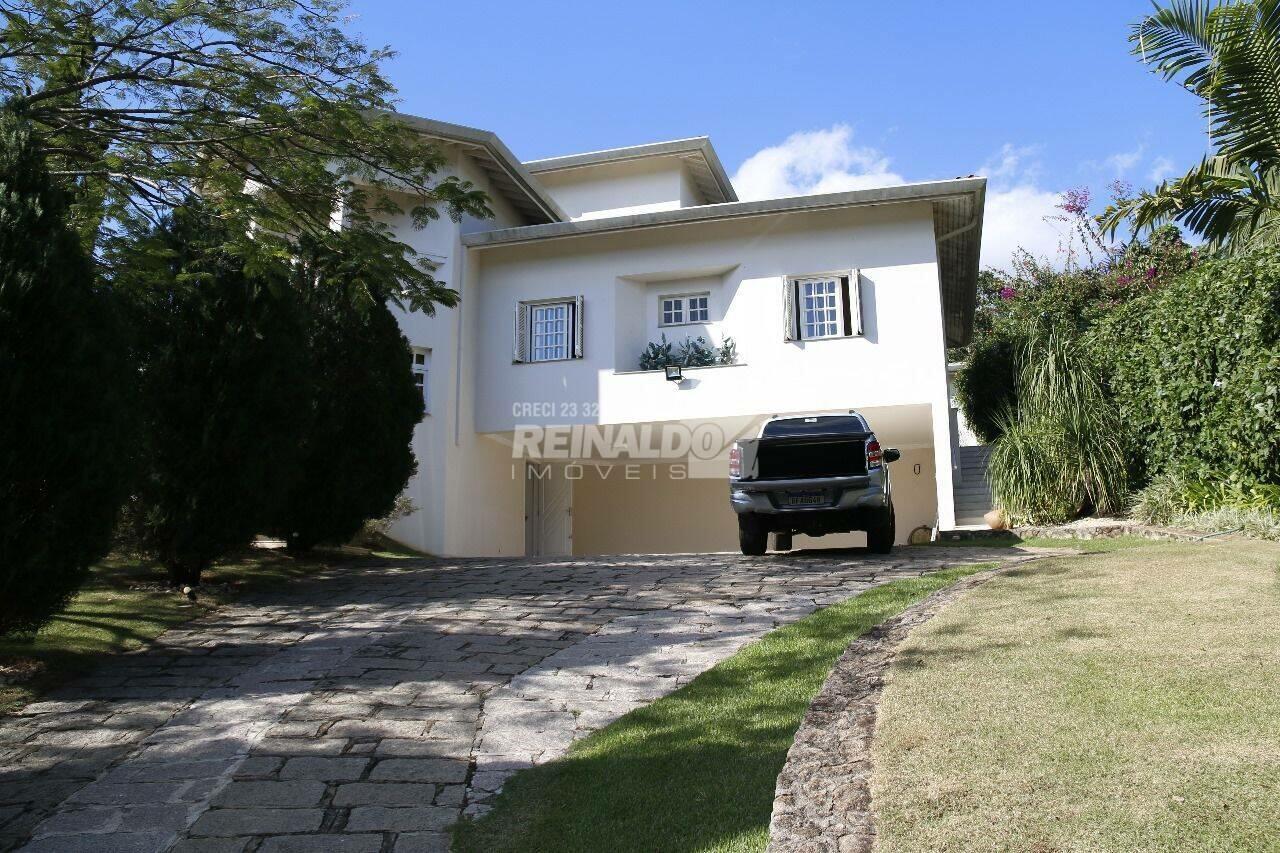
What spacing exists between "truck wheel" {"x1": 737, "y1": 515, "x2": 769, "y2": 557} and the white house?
167 inches

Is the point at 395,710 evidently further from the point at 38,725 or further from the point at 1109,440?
the point at 1109,440

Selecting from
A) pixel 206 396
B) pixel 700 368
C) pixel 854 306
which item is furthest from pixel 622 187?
pixel 206 396

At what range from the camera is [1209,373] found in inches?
459

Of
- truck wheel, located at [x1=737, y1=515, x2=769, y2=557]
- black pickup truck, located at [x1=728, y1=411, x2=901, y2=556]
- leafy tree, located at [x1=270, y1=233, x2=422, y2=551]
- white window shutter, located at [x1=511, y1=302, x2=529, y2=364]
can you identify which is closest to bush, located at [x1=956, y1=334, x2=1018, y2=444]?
black pickup truck, located at [x1=728, y1=411, x2=901, y2=556]

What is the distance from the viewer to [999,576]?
8.98 meters

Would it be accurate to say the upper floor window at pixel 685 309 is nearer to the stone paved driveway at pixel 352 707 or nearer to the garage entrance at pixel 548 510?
the garage entrance at pixel 548 510

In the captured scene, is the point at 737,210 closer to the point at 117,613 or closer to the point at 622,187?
the point at 622,187

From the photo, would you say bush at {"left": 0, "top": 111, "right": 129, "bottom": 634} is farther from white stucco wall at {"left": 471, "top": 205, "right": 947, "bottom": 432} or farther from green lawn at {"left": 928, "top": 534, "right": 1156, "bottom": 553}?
white stucco wall at {"left": 471, "top": 205, "right": 947, "bottom": 432}

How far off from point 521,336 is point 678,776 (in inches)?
564

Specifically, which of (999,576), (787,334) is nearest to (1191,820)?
(999,576)

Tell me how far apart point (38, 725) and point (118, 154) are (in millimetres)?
5242

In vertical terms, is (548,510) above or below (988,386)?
below

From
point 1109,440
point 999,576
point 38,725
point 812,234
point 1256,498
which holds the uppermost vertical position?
point 812,234

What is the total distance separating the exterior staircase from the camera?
52.6 feet
